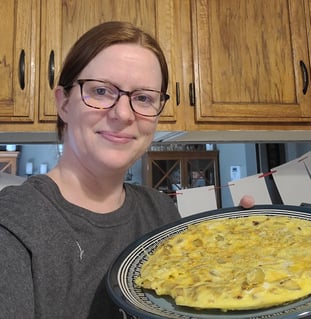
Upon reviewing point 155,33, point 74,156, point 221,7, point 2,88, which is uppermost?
point 221,7

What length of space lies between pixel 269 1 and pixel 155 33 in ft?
1.56

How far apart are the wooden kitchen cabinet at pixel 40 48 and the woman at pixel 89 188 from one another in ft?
1.15

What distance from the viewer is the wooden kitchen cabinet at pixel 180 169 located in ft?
7.43

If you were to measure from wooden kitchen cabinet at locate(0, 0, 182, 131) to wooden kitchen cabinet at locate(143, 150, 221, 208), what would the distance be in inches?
45.3

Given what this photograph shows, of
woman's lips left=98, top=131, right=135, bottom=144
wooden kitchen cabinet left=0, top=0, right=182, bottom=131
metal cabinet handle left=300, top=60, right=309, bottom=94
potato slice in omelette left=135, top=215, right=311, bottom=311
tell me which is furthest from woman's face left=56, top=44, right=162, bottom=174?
metal cabinet handle left=300, top=60, right=309, bottom=94

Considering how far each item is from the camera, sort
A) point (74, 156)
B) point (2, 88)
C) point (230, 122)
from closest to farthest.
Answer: point (74, 156) → point (2, 88) → point (230, 122)

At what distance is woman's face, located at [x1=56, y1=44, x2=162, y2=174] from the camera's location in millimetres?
653

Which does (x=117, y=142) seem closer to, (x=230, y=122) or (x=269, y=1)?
(x=230, y=122)

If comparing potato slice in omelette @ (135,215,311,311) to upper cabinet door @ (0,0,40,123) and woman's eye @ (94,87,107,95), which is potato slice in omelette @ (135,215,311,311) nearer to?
woman's eye @ (94,87,107,95)

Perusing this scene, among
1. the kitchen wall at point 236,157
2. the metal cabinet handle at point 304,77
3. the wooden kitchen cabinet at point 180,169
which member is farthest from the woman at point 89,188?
the wooden kitchen cabinet at point 180,169

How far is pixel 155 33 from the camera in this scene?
116 centimetres

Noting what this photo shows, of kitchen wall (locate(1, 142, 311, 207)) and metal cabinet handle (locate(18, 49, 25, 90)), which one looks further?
kitchen wall (locate(1, 142, 311, 207))

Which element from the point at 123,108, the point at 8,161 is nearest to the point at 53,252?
the point at 123,108

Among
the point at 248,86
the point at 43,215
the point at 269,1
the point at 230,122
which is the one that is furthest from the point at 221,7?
the point at 43,215
